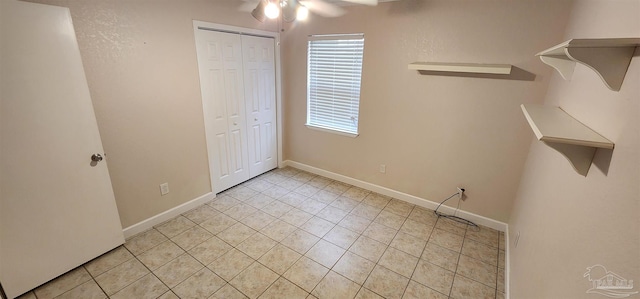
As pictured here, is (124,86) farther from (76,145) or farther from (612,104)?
(612,104)

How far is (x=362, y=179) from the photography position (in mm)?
3680

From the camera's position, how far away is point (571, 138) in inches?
37.0

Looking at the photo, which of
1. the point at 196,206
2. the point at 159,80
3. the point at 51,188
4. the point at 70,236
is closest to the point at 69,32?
the point at 159,80

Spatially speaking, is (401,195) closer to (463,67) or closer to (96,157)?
(463,67)

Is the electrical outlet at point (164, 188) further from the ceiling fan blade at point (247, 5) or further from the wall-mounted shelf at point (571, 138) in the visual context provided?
the wall-mounted shelf at point (571, 138)

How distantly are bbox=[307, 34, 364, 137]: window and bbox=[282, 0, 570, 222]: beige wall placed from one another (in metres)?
0.11

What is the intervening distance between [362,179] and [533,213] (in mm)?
2089

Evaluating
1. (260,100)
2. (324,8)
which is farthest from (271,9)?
(260,100)

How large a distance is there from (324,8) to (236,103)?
1.60 meters

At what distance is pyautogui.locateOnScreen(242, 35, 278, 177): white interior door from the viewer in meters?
3.39

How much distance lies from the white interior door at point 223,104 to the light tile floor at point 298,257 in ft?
1.54

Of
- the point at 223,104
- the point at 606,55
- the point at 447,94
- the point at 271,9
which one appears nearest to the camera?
the point at 606,55

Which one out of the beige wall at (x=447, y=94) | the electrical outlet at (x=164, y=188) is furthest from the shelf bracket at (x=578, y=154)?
the electrical outlet at (x=164, y=188)

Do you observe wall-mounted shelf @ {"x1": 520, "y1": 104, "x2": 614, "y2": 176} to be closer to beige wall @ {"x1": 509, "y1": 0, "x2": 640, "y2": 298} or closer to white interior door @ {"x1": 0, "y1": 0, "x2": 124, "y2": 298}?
beige wall @ {"x1": 509, "y1": 0, "x2": 640, "y2": 298}
